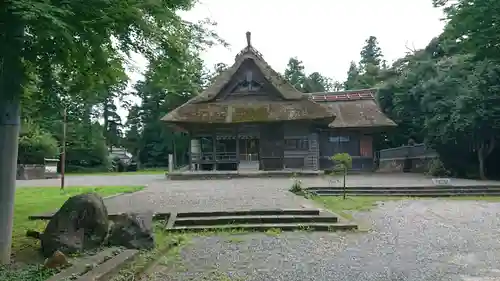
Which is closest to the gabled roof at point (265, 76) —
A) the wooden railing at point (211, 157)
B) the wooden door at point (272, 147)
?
the wooden door at point (272, 147)

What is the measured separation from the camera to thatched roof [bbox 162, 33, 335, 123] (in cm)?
2294

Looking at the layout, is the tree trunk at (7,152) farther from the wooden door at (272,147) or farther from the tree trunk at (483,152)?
the tree trunk at (483,152)

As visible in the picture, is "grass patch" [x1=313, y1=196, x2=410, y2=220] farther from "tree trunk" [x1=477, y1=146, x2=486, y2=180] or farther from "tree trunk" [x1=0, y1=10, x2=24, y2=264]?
"tree trunk" [x1=477, y1=146, x2=486, y2=180]

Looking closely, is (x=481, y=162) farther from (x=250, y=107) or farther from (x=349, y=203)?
(x=250, y=107)

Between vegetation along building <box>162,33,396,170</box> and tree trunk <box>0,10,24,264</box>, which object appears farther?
vegetation along building <box>162,33,396,170</box>

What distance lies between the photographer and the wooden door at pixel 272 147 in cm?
2414

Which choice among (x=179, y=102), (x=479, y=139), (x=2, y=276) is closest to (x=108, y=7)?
(x=2, y=276)

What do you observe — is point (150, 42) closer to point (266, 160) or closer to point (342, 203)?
point (342, 203)

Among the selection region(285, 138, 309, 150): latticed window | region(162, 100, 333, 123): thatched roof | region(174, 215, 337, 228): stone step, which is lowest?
region(174, 215, 337, 228): stone step

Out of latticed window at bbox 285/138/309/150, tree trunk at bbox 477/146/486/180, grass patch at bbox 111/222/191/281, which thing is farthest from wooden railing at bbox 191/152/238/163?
grass patch at bbox 111/222/191/281

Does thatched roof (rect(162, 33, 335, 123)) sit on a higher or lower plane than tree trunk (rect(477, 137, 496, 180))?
higher

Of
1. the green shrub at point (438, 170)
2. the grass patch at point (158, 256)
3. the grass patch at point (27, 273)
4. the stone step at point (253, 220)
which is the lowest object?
the grass patch at point (158, 256)

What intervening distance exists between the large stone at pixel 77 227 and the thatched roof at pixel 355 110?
2059cm

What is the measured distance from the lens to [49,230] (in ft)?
20.0
